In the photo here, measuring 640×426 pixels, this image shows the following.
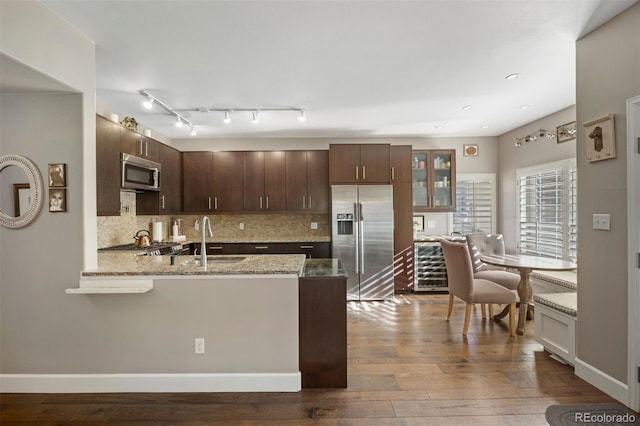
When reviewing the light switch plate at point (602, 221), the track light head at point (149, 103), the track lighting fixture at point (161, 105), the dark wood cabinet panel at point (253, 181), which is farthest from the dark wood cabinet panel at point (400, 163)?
the track light head at point (149, 103)

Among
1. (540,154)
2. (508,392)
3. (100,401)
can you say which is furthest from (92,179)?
(540,154)

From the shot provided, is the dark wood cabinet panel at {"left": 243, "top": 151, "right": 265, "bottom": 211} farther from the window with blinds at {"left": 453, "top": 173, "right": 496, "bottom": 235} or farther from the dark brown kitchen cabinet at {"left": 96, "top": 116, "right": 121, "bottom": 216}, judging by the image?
the window with blinds at {"left": 453, "top": 173, "right": 496, "bottom": 235}

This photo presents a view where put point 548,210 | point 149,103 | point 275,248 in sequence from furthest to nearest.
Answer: point 275,248, point 548,210, point 149,103

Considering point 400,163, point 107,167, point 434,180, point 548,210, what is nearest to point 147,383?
point 107,167

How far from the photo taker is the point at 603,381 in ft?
7.54

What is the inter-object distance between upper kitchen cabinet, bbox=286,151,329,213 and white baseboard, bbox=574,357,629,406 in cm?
353

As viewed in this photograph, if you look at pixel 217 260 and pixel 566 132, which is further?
pixel 566 132

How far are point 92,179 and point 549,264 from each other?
4197 millimetres

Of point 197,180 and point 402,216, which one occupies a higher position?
point 197,180

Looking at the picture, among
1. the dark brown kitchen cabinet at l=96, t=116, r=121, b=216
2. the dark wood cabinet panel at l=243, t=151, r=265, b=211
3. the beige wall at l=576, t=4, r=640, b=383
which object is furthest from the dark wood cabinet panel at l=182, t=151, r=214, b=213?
the beige wall at l=576, t=4, r=640, b=383

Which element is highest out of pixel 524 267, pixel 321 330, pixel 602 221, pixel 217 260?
pixel 602 221

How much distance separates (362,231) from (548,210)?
97.1 inches

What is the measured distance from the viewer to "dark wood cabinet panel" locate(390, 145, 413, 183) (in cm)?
505

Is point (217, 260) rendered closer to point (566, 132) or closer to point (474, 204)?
point (566, 132)
